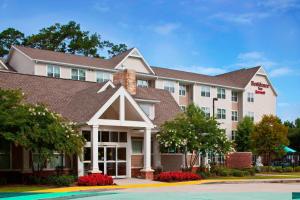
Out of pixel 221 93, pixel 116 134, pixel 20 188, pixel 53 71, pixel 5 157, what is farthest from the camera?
pixel 221 93

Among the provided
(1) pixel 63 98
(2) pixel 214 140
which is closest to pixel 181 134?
(2) pixel 214 140

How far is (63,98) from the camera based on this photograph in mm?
35875

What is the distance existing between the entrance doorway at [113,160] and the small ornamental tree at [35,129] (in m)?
4.72

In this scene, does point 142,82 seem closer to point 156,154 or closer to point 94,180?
point 156,154

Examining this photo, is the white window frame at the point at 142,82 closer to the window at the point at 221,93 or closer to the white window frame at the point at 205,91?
the white window frame at the point at 205,91

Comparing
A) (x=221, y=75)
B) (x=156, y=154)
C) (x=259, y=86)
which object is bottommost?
(x=156, y=154)

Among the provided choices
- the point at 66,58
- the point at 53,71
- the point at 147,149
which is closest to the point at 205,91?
the point at 66,58

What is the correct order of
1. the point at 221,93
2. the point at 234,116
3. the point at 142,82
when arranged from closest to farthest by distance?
the point at 142,82, the point at 221,93, the point at 234,116

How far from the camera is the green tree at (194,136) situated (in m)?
35.5

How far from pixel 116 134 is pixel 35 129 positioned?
28.8 feet

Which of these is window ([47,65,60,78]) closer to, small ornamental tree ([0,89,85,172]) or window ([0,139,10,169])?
window ([0,139,10,169])

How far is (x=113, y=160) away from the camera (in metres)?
34.2

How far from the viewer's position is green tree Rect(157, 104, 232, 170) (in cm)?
3550

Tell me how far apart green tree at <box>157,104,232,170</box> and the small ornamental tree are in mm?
8483
